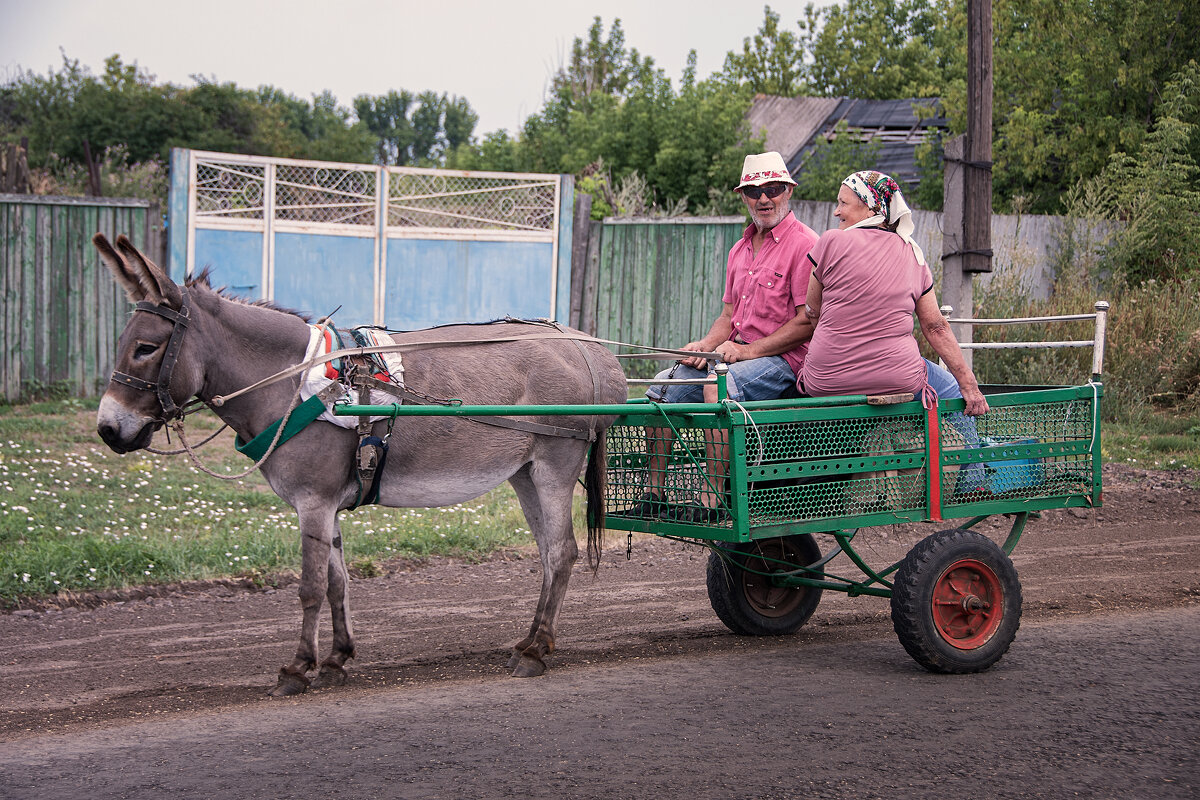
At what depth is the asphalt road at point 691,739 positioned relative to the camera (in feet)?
12.5

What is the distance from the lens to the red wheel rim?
204 inches

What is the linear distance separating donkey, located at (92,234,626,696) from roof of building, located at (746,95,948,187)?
1833 cm

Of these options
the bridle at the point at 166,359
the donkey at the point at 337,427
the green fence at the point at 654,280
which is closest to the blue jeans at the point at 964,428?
the donkey at the point at 337,427

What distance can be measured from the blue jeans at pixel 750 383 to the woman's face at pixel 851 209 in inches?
29.7

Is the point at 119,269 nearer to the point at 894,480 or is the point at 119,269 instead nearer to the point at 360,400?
the point at 360,400

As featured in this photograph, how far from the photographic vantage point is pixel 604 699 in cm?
476

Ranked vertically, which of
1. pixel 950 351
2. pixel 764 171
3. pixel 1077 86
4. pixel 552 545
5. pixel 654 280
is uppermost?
pixel 1077 86

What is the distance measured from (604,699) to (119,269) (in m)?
2.68

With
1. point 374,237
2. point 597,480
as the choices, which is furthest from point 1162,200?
point 597,480

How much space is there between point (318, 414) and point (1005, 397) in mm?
3188

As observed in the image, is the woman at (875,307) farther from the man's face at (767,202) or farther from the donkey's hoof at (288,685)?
the donkey's hoof at (288,685)

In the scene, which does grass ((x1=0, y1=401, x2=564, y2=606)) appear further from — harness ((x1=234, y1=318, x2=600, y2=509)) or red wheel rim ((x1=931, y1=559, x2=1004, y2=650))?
red wheel rim ((x1=931, y1=559, x2=1004, y2=650))

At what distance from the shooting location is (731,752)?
412 centimetres

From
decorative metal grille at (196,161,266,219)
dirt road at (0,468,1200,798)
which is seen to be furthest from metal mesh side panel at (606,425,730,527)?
decorative metal grille at (196,161,266,219)
